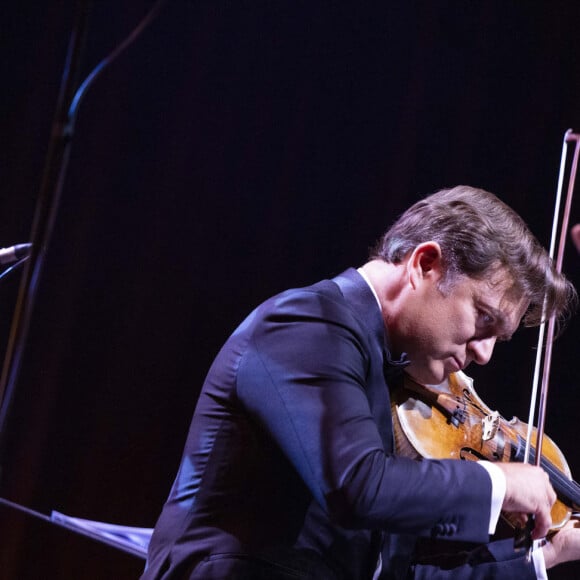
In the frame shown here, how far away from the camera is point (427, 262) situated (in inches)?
74.4

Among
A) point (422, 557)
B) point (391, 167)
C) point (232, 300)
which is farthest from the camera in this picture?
point (391, 167)

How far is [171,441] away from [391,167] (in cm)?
142

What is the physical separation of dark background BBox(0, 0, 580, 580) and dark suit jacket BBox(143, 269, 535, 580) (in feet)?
3.78

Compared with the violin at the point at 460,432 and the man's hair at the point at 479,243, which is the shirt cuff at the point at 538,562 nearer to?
the violin at the point at 460,432

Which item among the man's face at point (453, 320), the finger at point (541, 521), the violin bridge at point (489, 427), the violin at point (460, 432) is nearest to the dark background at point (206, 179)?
the violin at point (460, 432)

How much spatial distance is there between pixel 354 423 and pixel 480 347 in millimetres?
590

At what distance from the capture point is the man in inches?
57.9

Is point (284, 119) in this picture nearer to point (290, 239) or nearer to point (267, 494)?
point (290, 239)

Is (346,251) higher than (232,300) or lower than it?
higher

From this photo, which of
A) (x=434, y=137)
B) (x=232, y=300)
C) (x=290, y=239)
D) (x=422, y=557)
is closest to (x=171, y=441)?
(x=232, y=300)

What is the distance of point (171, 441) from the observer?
2.88 m

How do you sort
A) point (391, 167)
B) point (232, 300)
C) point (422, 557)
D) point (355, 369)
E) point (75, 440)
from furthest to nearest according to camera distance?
point (391, 167)
point (232, 300)
point (75, 440)
point (422, 557)
point (355, 369)

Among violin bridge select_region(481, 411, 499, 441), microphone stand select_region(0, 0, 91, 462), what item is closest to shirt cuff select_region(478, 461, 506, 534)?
violin bridge select_region(481, 411, 499, 441)

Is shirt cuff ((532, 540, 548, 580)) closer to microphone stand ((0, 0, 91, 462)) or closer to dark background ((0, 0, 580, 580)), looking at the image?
dark background ((0, 0, 580, 580))
